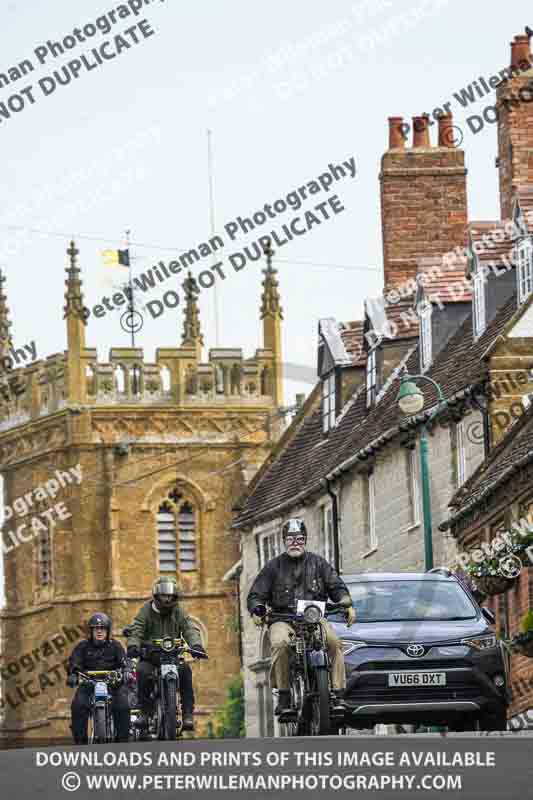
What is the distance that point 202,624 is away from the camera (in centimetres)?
9612

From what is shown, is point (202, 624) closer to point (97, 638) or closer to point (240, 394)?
point (240, 394)

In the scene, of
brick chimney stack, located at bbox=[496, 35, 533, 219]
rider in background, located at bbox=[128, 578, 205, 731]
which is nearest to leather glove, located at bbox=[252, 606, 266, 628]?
rider in background, located at bbox=[128, 578, 205, 731]

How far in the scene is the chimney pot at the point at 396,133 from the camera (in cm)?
5003

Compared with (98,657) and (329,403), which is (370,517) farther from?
(98,657)

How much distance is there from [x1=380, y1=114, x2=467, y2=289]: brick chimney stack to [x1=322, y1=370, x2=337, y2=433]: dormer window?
5.73m

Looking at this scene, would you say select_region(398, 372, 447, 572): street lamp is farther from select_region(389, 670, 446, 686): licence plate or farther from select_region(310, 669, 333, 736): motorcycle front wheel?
select_region(310, 669, 333, 736): motorcycle front wheel

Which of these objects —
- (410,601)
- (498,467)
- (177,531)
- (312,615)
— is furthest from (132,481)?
(312,615)

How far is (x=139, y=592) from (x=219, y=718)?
698cm

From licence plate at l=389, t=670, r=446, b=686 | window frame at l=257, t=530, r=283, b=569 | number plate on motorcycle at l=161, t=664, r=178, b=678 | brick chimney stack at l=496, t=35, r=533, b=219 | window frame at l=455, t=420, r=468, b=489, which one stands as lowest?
licence plate at l=389, t=670, r=446, b=686

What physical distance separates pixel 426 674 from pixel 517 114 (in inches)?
885

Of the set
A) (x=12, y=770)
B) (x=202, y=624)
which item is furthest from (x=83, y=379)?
(x=12, y=770)

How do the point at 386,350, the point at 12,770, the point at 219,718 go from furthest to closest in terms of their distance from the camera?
the point at 219,718 → the point at 386,350 → the point at 12,770

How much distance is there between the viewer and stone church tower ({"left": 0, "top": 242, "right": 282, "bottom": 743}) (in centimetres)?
9631

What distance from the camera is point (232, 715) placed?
87938mm
